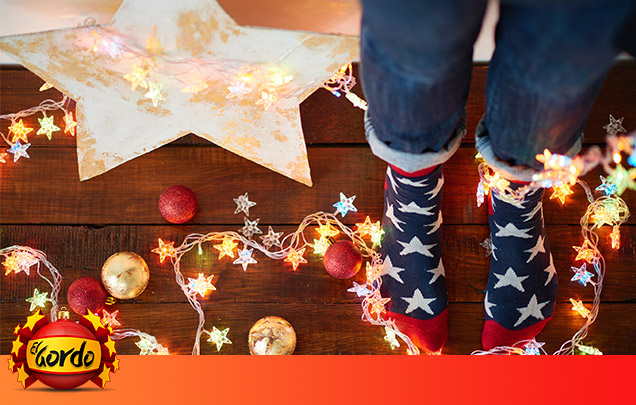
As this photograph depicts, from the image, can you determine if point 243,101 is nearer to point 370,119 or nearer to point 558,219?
point 370,119

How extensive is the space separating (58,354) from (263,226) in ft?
1.94

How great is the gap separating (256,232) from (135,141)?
0.34 metres

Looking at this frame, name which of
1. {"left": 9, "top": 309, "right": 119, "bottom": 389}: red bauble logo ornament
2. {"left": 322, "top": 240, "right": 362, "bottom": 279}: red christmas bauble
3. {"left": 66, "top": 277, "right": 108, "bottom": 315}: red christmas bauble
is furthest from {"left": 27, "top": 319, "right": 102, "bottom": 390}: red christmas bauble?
{"left": 322, "top": 240, "right": 362, "bottom": 279}: red christmas bauble

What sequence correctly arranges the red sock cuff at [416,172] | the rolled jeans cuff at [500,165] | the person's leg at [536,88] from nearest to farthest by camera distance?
the person's leg at [536,88]
the rolled jeans cuff at [500,165]
the red sock cuff at [416,172]

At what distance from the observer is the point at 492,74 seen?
665 mm

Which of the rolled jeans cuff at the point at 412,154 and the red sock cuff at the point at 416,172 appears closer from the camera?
the rolled jeans cuff at the point at 412,154

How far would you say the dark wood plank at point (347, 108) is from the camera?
1.22 metres

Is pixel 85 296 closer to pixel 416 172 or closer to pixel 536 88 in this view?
pixel 416 172

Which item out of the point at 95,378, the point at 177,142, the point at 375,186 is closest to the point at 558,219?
the point at 375,186

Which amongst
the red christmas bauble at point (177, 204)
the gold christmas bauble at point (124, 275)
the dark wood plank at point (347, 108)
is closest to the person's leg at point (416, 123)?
the dark wood plank at point (347, 108)

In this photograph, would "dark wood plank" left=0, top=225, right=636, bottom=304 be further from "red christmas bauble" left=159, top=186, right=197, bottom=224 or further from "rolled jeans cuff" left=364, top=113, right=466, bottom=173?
"rolled jeans cuff" left=364, top=113, right=466, bottom=173

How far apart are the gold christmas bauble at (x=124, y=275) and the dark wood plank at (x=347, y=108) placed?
290 millimetres

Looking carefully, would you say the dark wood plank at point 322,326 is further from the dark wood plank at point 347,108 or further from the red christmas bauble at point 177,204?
the dark wood plank at point 347,108

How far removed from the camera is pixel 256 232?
3.91ft
